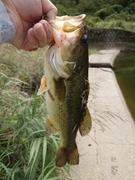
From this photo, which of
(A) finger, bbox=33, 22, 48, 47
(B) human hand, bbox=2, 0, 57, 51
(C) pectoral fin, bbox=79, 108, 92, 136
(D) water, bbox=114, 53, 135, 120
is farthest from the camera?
(D) water, bbox=114, 53, 135, 120

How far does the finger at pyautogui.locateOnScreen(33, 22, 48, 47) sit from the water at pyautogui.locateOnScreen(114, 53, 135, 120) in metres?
4.89

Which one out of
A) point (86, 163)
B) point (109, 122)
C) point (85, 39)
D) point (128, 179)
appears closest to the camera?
point (85, 39)

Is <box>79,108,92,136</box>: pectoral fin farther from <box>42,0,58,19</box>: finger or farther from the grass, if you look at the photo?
the grass

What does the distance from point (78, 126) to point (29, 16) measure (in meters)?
0.73

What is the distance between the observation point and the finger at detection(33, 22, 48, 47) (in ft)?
5.67

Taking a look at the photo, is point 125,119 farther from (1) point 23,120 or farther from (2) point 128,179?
(1) point 23,120

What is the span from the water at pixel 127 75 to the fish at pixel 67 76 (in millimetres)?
4788

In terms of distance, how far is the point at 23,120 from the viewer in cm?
319

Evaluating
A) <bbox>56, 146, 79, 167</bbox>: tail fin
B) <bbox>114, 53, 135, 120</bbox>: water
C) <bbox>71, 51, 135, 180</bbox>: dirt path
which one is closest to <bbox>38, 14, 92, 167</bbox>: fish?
<bbox>56, 146, 79, 167</bbox>: tail fin

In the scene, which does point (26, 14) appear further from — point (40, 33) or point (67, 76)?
point (67, 76)

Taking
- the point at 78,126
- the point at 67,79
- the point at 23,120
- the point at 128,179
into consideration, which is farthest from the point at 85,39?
the point at 128,179

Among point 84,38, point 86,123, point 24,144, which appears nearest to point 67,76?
point 84,38

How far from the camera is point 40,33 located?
1.77 meters

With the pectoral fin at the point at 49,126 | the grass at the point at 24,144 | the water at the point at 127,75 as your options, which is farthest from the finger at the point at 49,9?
the water at the point at 127,75
